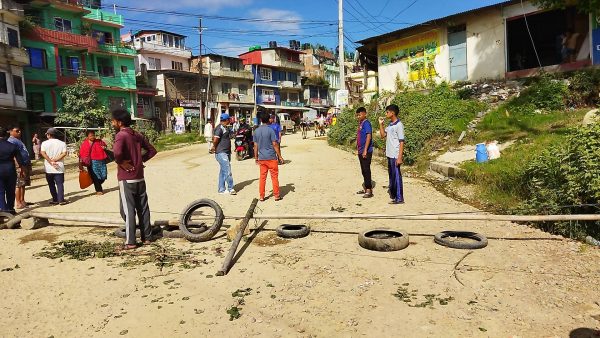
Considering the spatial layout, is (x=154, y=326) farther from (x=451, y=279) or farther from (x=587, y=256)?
(x=587, y=256)

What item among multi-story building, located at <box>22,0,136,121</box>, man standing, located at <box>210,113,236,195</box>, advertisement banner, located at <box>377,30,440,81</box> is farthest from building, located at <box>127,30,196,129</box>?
man standing, located at <box>210,113,236,195</box>

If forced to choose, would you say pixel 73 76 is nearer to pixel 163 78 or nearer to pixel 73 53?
pixel 73 53

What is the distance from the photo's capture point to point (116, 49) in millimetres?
40406

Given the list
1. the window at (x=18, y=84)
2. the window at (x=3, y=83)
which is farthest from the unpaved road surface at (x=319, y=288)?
the window at (x=18, y=84)

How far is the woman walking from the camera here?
10.2 metres

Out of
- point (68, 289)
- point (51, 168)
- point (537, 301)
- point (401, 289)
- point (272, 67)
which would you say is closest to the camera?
point (537, 301)

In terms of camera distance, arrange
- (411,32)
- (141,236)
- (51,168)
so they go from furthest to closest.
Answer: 1. (411,32)
2. (51,168)
3. (141,236)

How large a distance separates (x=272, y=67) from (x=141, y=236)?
55.5m

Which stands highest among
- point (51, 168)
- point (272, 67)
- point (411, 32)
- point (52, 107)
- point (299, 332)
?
point (272, 67)

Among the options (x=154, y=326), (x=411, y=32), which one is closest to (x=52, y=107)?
(x=411, y=32)

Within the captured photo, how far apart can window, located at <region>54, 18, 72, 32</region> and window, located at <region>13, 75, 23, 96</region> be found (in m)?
7.84

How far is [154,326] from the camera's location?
3648 mm

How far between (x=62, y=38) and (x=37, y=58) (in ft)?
9.85

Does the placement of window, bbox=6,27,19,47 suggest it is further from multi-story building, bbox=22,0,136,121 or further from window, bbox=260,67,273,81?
window, bbox=260,67,273,81
